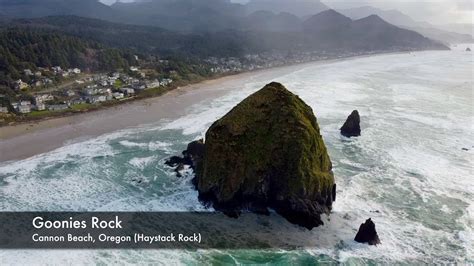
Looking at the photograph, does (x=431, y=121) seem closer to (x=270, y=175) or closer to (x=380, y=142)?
(x=380, y=142)

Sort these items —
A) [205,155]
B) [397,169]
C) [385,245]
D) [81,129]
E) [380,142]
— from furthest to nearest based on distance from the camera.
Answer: [81,129] < [380,142] < [397,169] < [205,155] < [385,245]

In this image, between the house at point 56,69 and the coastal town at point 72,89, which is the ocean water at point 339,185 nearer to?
the coastal town at point 72,89

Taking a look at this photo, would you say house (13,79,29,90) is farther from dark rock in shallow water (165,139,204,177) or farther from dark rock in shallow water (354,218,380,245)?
dark rock in shallow water (354,218,380,245)

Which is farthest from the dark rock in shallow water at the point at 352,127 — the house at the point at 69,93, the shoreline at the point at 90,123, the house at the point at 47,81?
the house at the point at 47,81

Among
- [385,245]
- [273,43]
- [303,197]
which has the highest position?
[273,43]

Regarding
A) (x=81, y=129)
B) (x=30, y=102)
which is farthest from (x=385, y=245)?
(x=30, y=102)

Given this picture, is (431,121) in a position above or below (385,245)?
above
